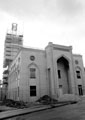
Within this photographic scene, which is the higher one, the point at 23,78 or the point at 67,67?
the point at 67,67

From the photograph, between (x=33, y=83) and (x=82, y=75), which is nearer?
(x=33, y=83)

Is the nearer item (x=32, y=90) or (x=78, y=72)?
(x=32, y=90)

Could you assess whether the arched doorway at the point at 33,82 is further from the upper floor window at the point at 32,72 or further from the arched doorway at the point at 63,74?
the arched doorway at the point at 63,74

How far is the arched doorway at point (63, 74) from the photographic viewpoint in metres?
28.5

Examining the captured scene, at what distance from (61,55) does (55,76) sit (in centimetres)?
547

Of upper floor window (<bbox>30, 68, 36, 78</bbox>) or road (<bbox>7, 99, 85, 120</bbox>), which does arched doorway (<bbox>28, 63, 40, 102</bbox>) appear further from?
road (<bbox>7, 99, 85, 120</bbox>)

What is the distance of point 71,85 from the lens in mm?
26797

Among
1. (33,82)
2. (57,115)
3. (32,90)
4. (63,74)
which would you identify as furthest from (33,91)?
(57,115)

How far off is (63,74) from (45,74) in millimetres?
4947

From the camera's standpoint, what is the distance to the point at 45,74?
27453 millimetres

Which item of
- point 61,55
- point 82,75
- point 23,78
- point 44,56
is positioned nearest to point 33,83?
point 23,78

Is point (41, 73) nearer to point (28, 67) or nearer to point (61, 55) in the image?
point (28, 67)

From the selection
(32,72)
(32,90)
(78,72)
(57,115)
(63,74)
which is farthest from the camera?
(78,72)

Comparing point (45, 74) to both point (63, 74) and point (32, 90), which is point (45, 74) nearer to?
point (32, 90)
